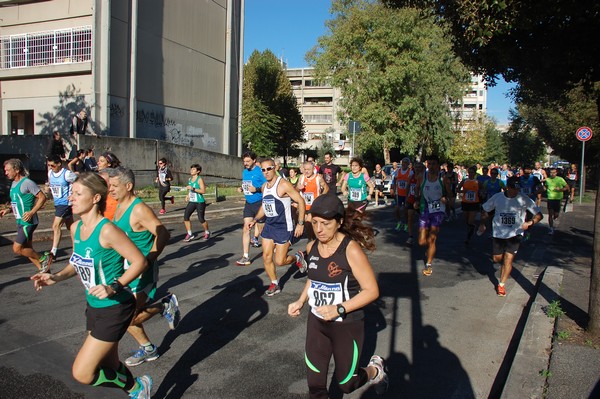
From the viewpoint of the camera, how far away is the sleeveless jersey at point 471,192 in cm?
1222

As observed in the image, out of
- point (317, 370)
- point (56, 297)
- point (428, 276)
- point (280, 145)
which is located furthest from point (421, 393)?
point (280, 145)

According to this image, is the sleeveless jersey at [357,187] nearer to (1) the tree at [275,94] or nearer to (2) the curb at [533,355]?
(2) the curb at [533,355]

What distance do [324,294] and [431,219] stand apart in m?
5.70

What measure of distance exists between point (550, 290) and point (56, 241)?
823 cm

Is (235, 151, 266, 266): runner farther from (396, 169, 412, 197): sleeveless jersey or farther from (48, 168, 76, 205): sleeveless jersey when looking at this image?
(396, 169, 412, 197): sleeveless jersey

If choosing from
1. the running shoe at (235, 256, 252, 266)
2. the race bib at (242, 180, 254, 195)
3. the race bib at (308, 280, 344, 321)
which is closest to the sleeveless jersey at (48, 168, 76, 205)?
the race bib at (242, 180, 254, 195)

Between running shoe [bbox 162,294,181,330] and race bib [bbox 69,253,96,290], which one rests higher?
race bib [bbox 69,253,96,290]

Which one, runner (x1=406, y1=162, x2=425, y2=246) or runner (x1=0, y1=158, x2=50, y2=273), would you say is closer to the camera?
runner (x1=0, y1=158, x2=50, y2=273)

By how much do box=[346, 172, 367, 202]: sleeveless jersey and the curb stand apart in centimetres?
495

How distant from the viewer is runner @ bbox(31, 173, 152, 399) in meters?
3.29

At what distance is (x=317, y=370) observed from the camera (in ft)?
10.9

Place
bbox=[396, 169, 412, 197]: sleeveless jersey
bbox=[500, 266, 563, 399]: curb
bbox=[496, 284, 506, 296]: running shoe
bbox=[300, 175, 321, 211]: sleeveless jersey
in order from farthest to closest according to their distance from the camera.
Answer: bbox=[396, 169, 412, 197]: sleeveless jersey → bbox=[300, 175, 321, 211]: sleeveless jersey → bbox=[496, 284, 506, 296]: running shoe → bbox=[500, 266, 563, 399]: curb

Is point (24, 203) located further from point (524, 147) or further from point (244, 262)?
point (524, 147)

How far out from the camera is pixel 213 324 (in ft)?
18.3
